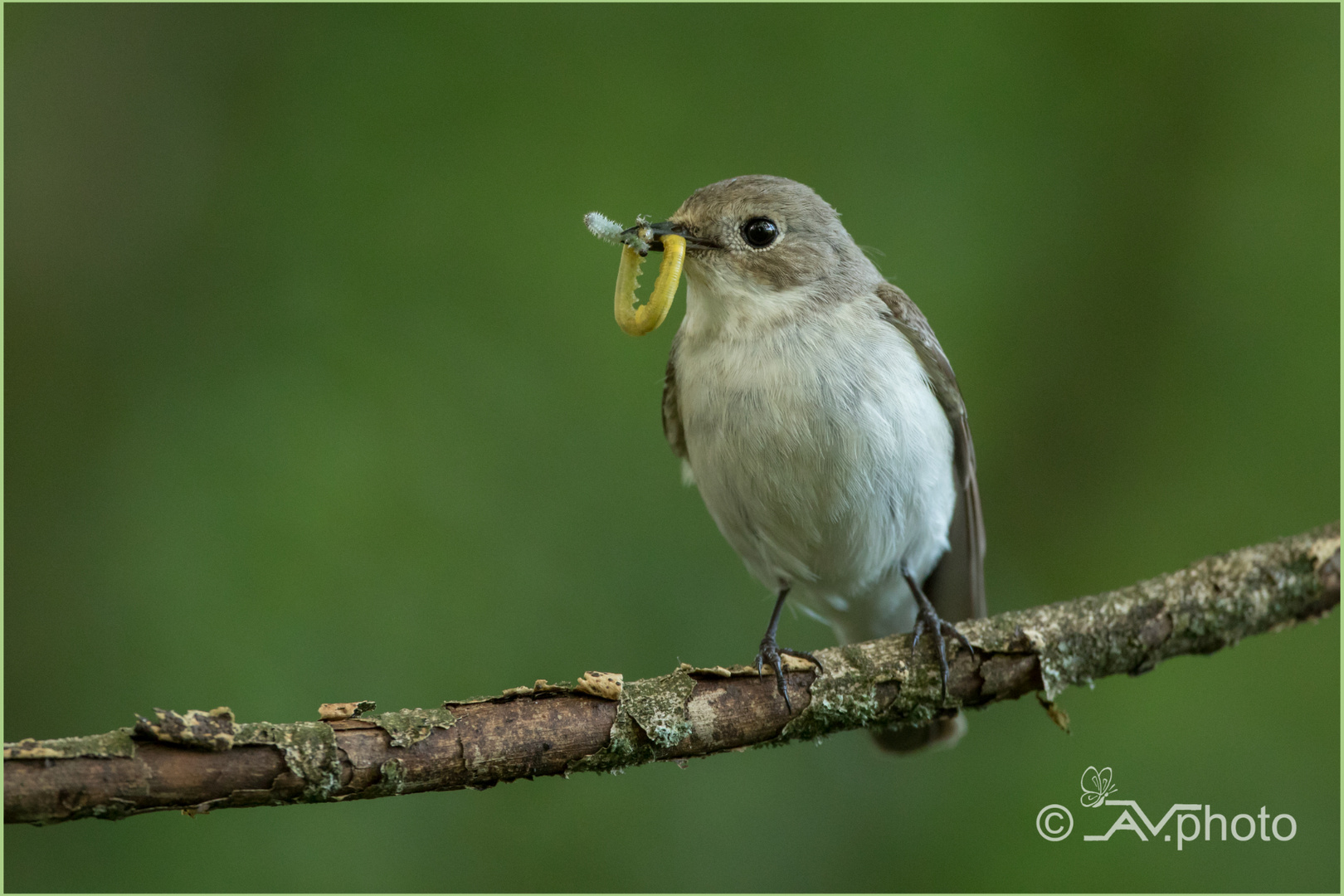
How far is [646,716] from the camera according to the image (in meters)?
3.09

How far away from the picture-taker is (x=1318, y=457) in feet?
18.8

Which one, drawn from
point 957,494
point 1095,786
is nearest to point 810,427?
point 957,494

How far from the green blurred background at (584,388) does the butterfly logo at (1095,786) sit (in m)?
0.14

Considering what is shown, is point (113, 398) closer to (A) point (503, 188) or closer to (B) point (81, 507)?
(B) point (81, 507)

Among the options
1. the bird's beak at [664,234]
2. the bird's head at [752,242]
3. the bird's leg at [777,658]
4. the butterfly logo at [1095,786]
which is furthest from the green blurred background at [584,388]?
the bird's leg at [777,658]

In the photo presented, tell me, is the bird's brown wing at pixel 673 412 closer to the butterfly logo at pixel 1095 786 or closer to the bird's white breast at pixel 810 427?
the bird's white breast at pixel 810 427

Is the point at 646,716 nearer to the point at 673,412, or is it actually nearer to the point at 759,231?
the point at 673,412

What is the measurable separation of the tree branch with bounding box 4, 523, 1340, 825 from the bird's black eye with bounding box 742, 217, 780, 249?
157 centimetres

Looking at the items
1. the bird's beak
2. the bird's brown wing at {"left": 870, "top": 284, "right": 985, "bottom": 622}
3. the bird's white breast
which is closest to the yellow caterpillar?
the bird's beak

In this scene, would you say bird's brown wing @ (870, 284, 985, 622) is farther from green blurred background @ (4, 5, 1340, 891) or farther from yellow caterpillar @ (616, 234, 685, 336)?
green blurred background @ (4, 5, 1340, 891)

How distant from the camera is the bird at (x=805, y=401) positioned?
3.74m

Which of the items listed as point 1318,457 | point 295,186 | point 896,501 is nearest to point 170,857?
point 295,186

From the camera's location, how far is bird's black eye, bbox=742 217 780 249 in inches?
156

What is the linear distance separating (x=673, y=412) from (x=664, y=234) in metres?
0.87
